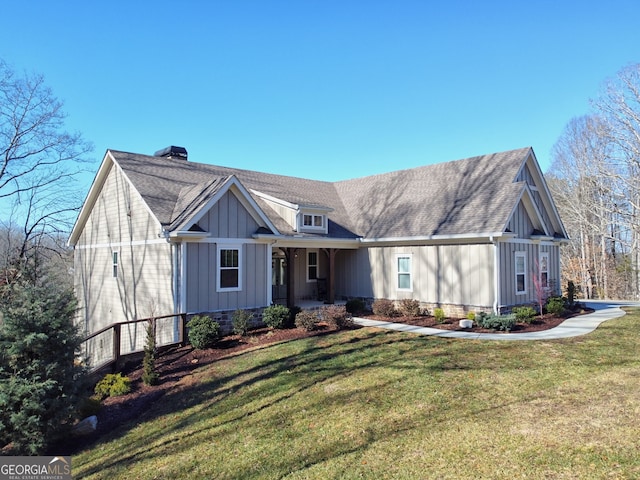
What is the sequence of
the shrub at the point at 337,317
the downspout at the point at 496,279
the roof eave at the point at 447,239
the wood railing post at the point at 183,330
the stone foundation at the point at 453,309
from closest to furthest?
the wood railing post at the point at 183,330
the shrub at the point at 337,317
the roof eave at the point at 447,239
the downspout at the point at 496,279
the stone foundation at the point at 453,309

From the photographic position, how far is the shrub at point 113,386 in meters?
9.18

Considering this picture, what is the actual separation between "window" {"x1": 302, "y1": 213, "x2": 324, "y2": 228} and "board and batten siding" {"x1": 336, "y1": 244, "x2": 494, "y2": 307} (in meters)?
2.41

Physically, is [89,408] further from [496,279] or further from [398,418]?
[496,279]

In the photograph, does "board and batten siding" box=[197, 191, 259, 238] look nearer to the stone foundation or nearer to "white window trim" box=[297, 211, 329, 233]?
"white window trim" box=[297, 211, 329, 233]

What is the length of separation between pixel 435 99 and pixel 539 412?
55.6 ft

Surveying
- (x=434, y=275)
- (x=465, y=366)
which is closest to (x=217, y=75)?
(x=434, y=275)

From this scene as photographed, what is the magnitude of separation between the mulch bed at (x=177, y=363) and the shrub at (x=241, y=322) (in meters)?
0.19

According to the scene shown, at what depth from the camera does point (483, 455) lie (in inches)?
193

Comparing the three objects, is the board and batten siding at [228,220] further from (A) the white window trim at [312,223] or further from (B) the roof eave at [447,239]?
(B) the roof eave at [447,239]

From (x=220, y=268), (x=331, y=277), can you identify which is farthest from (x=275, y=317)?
(x=331, y=277)

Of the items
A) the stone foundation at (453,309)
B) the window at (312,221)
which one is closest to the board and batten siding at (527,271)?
the stone foundation at (453,309)

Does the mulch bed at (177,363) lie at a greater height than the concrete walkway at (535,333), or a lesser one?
lesser

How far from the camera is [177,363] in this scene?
10.6 m
